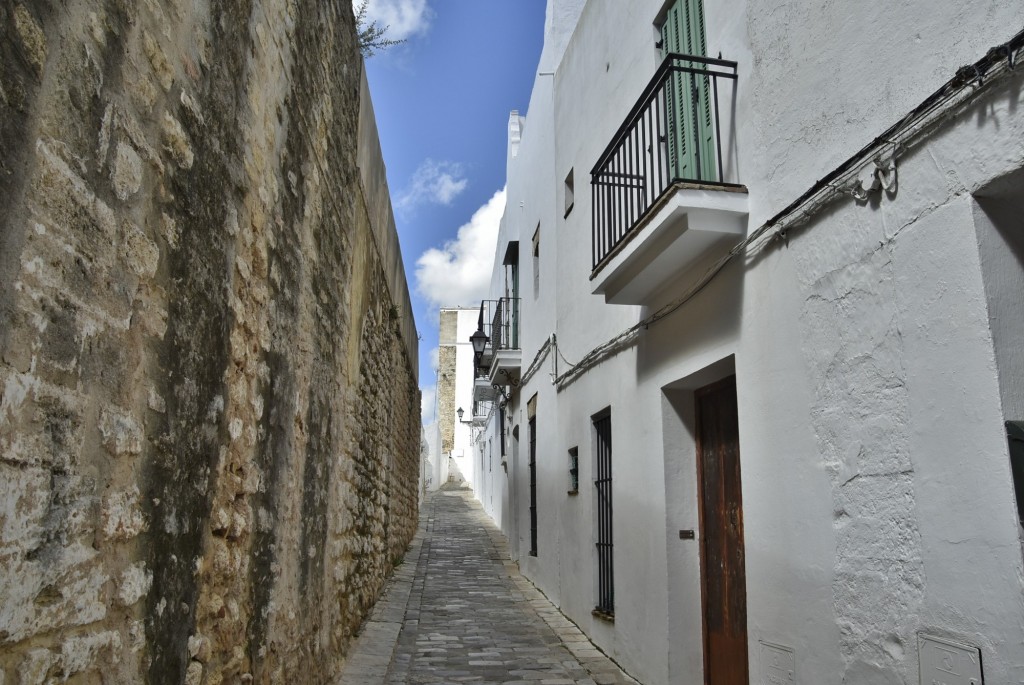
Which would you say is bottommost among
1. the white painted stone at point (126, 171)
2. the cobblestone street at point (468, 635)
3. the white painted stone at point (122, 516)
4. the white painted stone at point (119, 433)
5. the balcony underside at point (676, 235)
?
the cobblestone street at point (468, 635)

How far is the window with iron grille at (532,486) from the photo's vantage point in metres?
10.7

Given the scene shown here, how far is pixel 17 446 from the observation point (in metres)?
1.62

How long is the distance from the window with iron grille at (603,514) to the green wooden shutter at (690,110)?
2.72 m

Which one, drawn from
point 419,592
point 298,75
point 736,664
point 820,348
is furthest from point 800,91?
point 419,592

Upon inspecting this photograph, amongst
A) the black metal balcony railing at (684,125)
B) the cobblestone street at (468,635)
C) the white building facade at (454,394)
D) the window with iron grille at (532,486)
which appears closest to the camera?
the black metal balcony railing at (684,125)

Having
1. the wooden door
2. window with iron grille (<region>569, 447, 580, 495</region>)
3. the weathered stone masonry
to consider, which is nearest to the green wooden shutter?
the wooden door

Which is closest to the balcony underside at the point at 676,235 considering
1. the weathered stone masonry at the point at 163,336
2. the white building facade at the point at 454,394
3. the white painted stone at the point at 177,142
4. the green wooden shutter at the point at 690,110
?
the green wooden shutter at the point at 690,110

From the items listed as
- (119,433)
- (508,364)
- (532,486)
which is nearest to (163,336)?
(119,433)

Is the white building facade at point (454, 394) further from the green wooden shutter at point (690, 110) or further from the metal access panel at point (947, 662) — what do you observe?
the metal access panel at point (947, 662)

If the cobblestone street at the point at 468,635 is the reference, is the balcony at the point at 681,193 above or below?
above

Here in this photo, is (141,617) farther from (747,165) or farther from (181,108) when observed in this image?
(747,165)

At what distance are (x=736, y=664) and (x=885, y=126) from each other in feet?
10.3

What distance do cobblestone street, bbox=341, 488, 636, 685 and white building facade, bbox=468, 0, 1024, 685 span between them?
485mm

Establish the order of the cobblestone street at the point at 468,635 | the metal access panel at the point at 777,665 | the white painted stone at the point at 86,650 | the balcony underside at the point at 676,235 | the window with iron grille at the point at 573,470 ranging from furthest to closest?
the window with iron grille at the point at 573,470 < the cobblestone street at the point at 468,635 < the balcony underside at the point at 676,235 < the metal access panel at the point at 777,665 < the white painted stone at the point at 86,650
